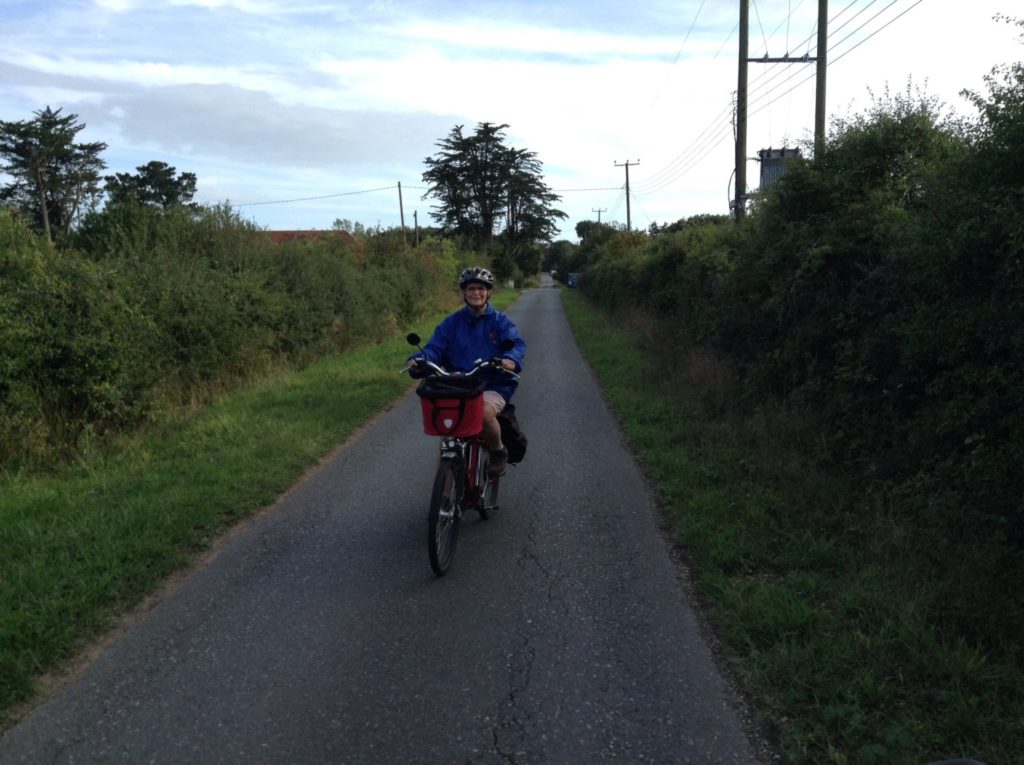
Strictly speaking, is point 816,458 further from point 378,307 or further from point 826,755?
point 378,307

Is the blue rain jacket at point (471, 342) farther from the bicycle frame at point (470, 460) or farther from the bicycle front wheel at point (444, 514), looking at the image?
the bicycle front wheel at point (444, 514)

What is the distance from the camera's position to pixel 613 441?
8.87 m

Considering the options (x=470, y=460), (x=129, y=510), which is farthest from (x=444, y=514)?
(x=129, y=510)

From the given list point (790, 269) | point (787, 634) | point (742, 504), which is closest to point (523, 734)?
point (787, 634)

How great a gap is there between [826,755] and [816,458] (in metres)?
3.87

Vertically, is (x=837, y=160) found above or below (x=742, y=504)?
above

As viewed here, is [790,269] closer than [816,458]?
No

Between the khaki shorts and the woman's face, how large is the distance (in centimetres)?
62

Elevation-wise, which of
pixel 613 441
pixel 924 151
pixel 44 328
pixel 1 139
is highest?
pixel 1 139

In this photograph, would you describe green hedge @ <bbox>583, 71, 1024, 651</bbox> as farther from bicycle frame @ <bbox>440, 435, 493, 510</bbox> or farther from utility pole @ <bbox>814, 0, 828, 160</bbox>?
utility pole @ <bbox>814, 0, 828, 160</bbox>

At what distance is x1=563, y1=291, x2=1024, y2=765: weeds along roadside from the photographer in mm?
3043

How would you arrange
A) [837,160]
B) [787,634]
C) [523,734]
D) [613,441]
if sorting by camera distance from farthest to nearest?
[613,441]
[837,160]
[787,634]
[523,734]

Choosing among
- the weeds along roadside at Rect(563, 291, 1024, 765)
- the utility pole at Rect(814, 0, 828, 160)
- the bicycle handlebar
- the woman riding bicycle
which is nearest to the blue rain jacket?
the woman riding bicycle

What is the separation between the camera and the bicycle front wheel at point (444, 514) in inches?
185
